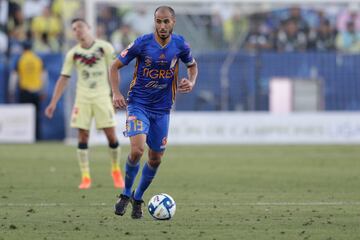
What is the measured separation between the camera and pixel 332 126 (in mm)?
26859

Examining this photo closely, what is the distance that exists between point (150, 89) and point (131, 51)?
53 cm

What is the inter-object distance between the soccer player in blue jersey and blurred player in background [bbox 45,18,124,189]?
4066 mm

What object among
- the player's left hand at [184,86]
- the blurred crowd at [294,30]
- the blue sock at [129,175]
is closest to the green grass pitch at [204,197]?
the blue sock at [129,175]

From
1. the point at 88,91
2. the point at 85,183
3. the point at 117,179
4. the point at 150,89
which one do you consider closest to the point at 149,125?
the point at 150,89

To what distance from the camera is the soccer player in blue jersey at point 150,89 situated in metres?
10.1

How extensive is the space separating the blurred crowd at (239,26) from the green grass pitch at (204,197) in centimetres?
636

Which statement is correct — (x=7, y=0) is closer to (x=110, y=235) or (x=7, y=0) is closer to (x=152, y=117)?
(x=152, y=117)

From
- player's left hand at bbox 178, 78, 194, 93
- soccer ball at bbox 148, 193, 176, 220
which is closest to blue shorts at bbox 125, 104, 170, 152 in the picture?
player's left hand at bbox 178, 78, 194, 93

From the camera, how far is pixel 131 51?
10148mm

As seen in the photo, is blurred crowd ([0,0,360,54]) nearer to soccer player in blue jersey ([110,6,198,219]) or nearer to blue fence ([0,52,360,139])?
blue fence ([0,52,360,139])

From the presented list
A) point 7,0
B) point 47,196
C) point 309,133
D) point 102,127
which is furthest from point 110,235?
point 7,0

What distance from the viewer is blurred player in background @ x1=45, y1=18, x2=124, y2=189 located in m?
14.7

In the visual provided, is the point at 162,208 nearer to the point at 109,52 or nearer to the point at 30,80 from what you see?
the point at 109,52

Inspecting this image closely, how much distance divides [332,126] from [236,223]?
17.6 m
